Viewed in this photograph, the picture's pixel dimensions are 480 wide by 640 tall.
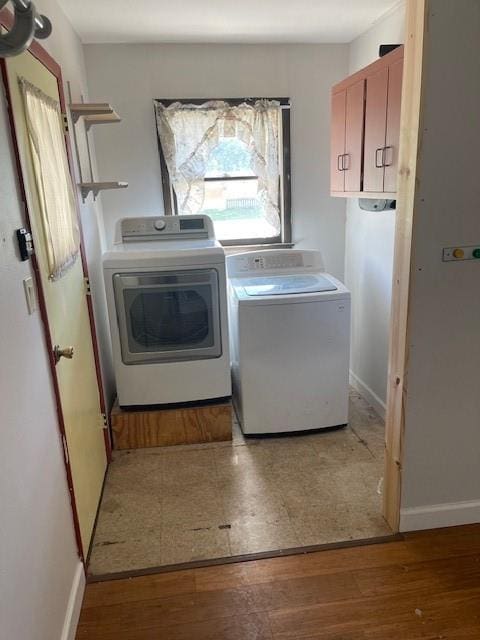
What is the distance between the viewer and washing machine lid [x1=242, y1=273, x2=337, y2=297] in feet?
8.98

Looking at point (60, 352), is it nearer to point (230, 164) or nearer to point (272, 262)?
point (272, 262)

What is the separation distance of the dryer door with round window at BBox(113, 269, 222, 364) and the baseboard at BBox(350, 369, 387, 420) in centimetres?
118

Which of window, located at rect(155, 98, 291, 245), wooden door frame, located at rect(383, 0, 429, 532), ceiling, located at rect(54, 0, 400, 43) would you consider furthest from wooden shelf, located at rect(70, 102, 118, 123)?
wooden door frame, located at rect(383, 0, 429, 532)

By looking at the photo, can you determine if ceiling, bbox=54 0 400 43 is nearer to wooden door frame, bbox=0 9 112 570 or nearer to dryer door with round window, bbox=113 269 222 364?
wooden door frame, bbox=0 9 112 570

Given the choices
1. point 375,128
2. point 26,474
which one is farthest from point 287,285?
point 26,474

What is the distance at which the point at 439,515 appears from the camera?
2090 mm

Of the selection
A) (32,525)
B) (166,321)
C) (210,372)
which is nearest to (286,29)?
(166,321)

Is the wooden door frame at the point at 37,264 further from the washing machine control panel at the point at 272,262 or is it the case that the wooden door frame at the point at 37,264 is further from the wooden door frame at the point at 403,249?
the wooden door frame at the point at 403,249

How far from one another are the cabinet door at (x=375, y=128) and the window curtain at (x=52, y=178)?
59.4 inches

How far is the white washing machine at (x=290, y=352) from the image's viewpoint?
8.75ft

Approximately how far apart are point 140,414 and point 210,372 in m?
0.49

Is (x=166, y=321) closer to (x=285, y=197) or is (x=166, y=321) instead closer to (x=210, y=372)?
(x=210, y=372)

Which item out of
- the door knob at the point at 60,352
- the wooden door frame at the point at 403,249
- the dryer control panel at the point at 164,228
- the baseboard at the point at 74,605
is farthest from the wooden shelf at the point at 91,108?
the baseboard at the point at 74,605

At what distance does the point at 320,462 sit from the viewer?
104 inches
